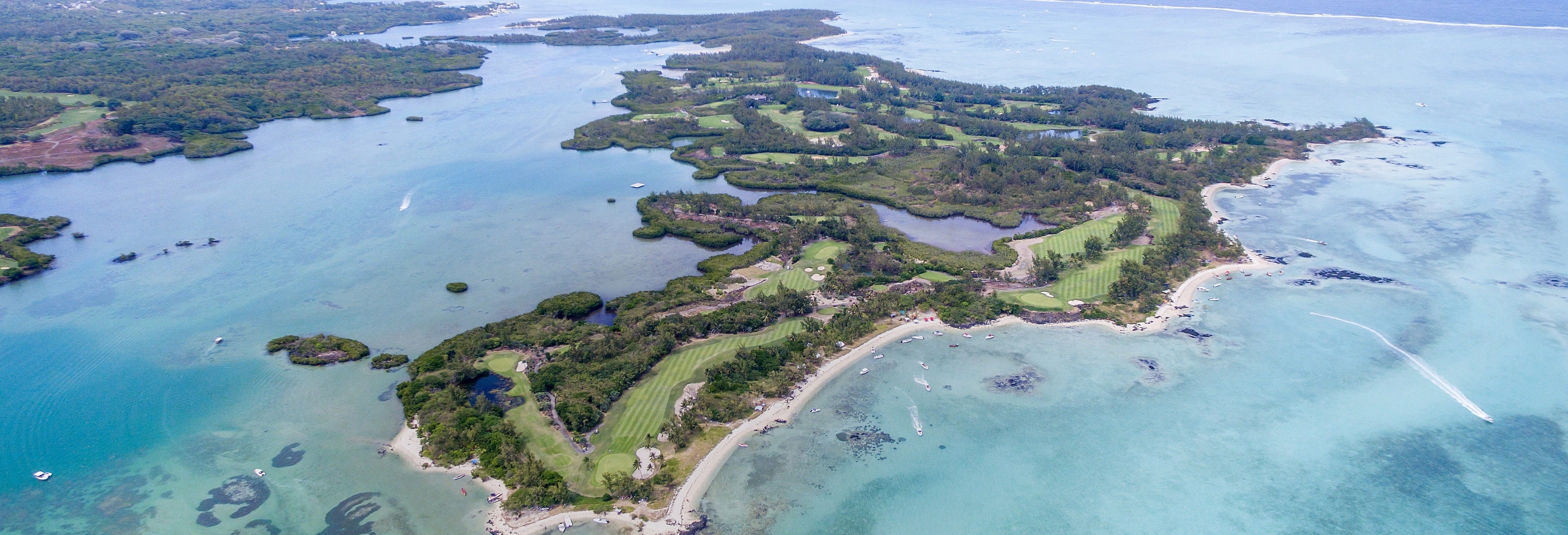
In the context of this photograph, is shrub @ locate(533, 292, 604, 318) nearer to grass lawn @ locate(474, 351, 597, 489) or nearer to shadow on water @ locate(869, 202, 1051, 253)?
grass lawn @ locate(474, 351, 597, 489)

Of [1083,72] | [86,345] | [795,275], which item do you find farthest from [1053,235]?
[1083,72]

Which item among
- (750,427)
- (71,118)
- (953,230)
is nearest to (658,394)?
(750,427)

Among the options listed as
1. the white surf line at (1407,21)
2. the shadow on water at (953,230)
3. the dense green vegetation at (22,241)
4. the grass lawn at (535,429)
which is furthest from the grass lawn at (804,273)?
the white surf line at (1407,21)

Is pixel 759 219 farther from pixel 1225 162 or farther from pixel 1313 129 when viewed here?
pixel 1313 129

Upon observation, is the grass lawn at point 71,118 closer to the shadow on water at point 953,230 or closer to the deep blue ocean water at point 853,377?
the deep blue ocean water at point 853,377

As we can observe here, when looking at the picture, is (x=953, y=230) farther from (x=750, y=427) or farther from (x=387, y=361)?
(x=387, y=361)

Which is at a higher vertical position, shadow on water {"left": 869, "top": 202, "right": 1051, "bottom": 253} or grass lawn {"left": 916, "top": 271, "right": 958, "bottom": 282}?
shadow on water {"left": 869, "top": 202, "right": 1051, "bottom": 253}

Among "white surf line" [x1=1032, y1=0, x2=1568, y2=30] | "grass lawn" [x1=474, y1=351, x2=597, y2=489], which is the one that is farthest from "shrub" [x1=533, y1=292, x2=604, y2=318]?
"white surf line" [x1=1032, y1=0, x2=1568, y2=30]

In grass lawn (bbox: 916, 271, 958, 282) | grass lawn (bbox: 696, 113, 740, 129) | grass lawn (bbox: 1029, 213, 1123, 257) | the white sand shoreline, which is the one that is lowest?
the white sand shoreline
